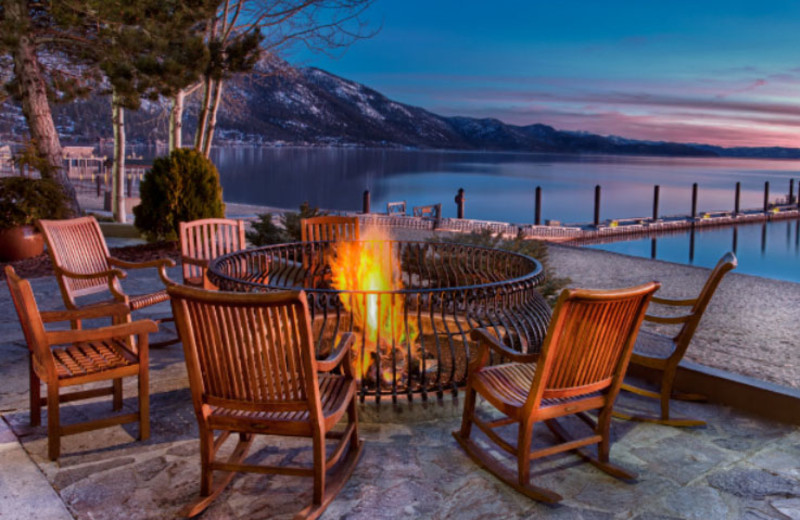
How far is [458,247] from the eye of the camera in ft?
16.9

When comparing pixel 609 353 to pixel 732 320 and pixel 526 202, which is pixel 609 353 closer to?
pixel 732 320

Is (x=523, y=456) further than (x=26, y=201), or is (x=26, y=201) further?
(x=26, y=201)

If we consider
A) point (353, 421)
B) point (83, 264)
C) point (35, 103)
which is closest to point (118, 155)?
point (35, 103)

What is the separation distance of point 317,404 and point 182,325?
2.05 feet

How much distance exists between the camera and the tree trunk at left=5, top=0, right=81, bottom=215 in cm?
1085

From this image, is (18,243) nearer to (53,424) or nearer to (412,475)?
(53,424)

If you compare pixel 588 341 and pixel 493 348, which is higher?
pixel 588 341

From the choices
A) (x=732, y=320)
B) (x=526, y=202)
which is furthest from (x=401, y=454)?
(x=526, y=202)

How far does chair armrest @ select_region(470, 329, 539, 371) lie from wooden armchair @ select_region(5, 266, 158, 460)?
1663mm

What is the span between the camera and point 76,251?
4.88 meters

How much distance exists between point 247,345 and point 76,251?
3037 millimetres

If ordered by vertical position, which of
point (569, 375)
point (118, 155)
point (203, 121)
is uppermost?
point (203, 121)

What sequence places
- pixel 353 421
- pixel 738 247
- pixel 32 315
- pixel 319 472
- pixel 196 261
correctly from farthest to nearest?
pixel 738 247
pixel 196 261
pixel 353 421
pixel 32 315
pixel 319 472

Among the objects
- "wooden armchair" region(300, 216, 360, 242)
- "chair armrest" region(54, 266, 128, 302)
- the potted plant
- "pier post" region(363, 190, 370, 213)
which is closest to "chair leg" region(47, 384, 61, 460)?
"chair armrest" region(54, 266, 128, 302)
